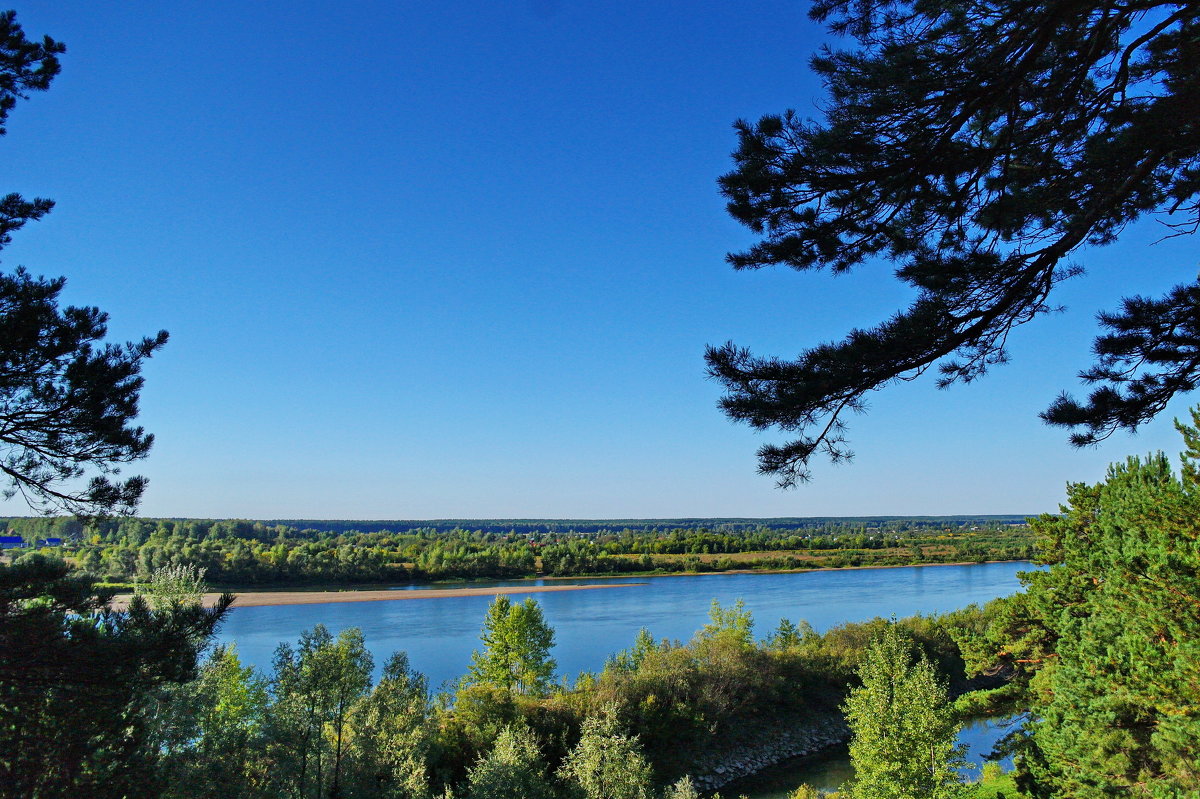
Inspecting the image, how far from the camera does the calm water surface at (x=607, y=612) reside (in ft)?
111

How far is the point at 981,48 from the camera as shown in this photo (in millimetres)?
3693

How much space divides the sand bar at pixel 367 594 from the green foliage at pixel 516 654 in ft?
98.0

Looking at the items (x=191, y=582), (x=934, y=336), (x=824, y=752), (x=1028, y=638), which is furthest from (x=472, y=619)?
(x=934, y=336)

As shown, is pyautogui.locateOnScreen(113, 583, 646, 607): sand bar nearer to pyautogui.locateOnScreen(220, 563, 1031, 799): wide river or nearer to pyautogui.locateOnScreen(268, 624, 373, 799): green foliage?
pyautogui.locateOnScreen(220, 563, 1031, 799): wide river

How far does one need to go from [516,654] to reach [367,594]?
3513 centimetres

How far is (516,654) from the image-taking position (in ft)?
86.0

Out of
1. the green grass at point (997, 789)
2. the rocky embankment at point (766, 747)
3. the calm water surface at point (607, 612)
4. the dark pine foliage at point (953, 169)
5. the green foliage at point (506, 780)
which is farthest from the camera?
the calm water surface at point (607, 612)

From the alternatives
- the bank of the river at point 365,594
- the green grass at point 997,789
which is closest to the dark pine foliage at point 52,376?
the green grass at point 997,789

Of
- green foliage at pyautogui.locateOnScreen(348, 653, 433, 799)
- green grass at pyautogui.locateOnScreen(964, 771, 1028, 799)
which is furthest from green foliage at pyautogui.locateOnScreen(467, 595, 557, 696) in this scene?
green grass at pyautogui.locateOnScreen(964, 771, 1028, 799)

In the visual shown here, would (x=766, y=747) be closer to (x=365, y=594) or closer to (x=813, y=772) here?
(x=813, y=772)

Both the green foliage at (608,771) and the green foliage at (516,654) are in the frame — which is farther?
the green foliage at (516,654)

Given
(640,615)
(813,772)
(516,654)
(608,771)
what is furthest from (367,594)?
(608,771)

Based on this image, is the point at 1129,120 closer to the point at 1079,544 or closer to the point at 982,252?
the point at 982,252

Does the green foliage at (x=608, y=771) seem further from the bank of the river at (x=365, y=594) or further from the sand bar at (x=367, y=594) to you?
the sand bar at (x=367, y=594)
